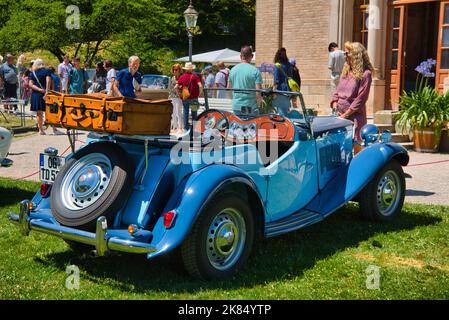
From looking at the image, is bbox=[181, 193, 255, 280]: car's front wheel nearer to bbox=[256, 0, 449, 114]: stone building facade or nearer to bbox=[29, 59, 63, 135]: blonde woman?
bbox=[29, 59, 63, 135]: blonde woman

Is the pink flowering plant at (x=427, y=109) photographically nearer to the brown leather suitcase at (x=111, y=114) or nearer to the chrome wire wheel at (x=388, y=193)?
the chrome wire wheel at (x=388, y=193)

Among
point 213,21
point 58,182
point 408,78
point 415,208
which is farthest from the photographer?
point 213,21

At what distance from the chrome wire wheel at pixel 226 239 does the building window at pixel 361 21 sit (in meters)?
12.5

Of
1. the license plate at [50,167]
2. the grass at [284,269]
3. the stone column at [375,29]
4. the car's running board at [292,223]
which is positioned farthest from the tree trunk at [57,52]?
the car's running board at [292,223]

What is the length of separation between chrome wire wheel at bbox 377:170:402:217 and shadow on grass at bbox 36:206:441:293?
167 mm

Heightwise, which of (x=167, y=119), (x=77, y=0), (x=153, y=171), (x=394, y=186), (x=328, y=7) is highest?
(x=77, y=0)

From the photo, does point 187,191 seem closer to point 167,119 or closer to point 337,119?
point 167,119

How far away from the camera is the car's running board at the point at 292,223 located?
15.8 feet

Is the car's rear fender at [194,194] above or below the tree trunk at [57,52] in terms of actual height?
below

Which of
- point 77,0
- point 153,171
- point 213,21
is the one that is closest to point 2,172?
point 153,171

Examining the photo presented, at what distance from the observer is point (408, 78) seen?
18781 mm

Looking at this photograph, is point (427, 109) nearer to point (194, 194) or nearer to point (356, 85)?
point (356, 85)

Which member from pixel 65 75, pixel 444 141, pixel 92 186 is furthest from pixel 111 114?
pixel 65 75

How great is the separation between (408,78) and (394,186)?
44.5 ft
